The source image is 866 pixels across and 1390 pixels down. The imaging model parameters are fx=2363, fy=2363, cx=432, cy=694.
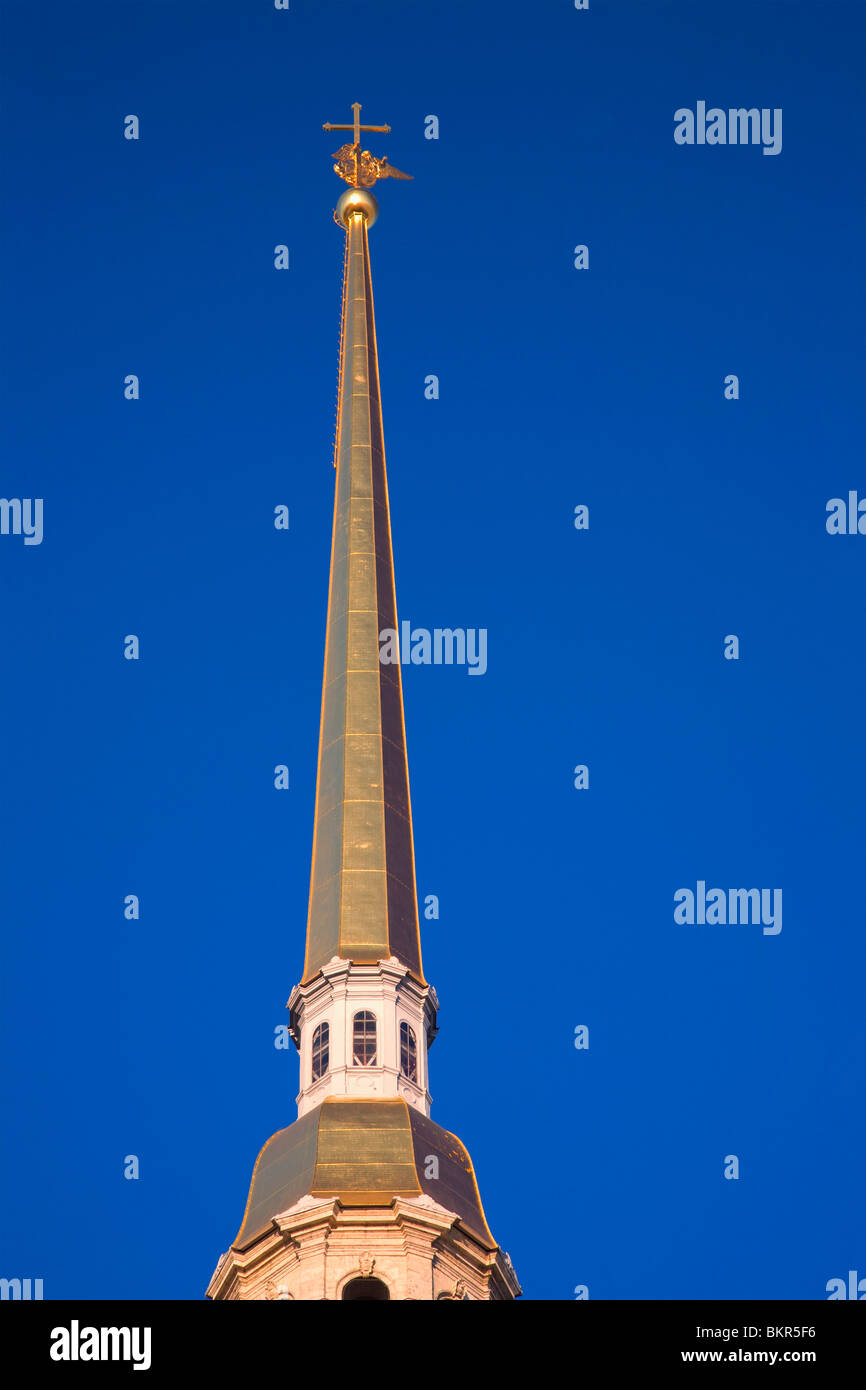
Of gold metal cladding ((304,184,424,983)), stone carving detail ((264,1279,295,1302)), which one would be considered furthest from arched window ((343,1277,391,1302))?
gold metal cladding ((304,184,424,983))

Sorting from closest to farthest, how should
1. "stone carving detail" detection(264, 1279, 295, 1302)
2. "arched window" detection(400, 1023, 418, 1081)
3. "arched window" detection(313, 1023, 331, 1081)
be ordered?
"stone carving detail" detection(264, 1279, 295, 1302), "arched window" detection(313, 1023, 331, 1081), "arched window" detection(400, 1023, 418, 1081)

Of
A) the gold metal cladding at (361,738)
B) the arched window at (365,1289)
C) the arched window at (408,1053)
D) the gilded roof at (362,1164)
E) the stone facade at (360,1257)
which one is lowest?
the arched window at (365,1289)

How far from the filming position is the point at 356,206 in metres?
97.5

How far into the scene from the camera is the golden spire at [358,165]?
324ft

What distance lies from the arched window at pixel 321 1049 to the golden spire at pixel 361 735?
7.22ft

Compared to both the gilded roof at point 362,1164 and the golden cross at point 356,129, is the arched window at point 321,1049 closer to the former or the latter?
the gilded roof at point 362,1164

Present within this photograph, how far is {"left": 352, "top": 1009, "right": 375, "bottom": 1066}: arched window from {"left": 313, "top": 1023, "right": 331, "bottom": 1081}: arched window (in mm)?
780

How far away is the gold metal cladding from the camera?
72.3 meters

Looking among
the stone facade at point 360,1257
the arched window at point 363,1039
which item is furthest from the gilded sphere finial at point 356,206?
the stone facade at point 360,1257

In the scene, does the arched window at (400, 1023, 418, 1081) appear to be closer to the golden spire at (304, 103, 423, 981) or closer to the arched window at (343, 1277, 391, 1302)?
the golden spire at (304, 103, 423, 981)

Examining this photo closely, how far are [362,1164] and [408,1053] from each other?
6.58m

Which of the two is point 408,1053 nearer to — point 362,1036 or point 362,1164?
point 362,1036

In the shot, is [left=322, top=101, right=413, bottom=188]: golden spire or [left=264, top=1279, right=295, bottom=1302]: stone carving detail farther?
[left=322, top=101, right=413, bottom=188]: golden spire
